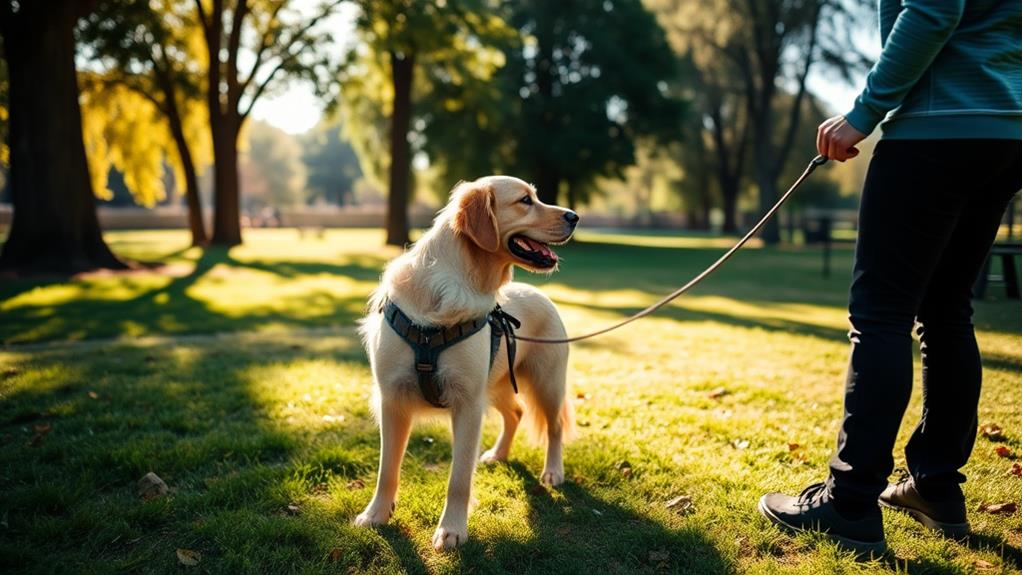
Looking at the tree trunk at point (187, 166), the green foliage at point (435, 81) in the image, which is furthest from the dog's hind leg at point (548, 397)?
the tree trunk at point (187, 166)

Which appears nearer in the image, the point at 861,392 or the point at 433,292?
the point at 861,392

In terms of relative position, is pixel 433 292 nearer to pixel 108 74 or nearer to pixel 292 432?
pixel 292 432

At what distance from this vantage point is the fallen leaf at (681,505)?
3.19 metres

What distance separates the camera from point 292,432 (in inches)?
165

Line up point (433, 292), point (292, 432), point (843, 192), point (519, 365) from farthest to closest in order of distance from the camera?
point (843, 192)
point (292, 432)
point (519, 365)
point (433, 292)

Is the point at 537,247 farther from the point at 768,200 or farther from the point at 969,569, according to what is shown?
the point at 768,200

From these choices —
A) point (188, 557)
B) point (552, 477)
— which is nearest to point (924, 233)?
point (552, 477)

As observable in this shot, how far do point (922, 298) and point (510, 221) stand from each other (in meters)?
1.95

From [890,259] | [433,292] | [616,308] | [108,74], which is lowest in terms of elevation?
[616,308]

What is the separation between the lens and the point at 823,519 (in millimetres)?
2852

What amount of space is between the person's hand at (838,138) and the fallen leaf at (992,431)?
106 inches

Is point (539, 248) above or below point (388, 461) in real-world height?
above

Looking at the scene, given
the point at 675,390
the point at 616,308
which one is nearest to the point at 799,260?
the point at 616,308

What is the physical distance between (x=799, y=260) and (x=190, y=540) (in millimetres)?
22933
